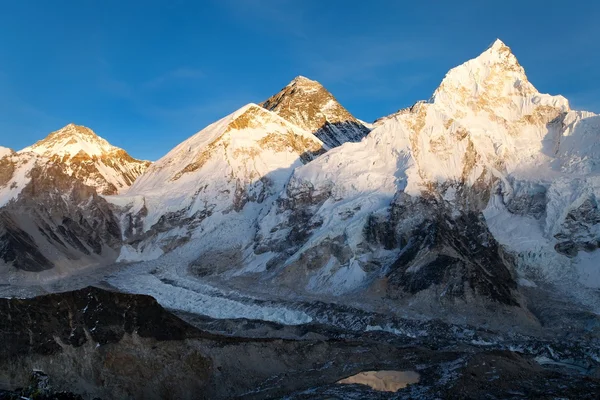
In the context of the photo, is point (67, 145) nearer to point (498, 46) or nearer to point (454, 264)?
point (498, 46)

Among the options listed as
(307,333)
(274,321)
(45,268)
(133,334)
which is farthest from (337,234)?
(133,334)

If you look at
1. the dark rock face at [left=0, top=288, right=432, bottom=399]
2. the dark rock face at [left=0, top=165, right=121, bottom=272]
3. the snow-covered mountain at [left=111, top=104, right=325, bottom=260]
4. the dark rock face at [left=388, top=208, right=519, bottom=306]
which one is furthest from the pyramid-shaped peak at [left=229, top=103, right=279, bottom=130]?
the dark rock face at [left=0, top=288, right=432, bottom=399]

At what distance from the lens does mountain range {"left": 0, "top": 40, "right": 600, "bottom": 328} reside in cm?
9138

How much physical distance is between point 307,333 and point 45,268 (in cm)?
6376

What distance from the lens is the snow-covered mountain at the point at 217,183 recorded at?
134000 mm

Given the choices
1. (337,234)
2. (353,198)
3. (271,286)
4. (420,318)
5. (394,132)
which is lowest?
(420,318)

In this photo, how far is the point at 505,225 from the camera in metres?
107

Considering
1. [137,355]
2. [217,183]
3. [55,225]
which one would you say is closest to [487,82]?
[217,183]

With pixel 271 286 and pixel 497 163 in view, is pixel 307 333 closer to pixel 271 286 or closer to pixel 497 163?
pixel 271 286

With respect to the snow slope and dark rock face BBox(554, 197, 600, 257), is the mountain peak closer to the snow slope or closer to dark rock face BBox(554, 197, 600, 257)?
dark rock face BBox(554, 197, 600, 257)

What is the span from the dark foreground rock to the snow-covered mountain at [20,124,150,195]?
122 m

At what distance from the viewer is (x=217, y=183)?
145 metres

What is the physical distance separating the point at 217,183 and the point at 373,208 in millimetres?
50363

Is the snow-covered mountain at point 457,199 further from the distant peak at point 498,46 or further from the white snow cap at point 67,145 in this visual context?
the white snow cap at point 67,145
